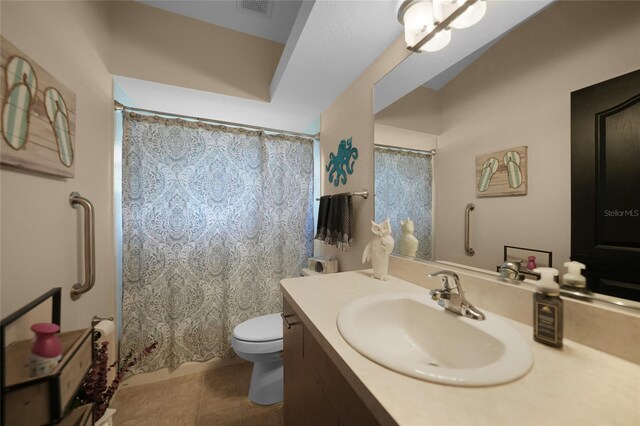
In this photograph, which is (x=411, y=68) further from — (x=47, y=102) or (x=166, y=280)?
(x=166, y=280)

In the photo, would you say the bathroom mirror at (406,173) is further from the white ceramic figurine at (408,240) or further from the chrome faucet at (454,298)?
the chrome faucet at (454,298)

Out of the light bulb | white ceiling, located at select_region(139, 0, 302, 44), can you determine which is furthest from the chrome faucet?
white ceiling, located at select_region(139, 0, 302, 44)

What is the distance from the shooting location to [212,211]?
1.78 m

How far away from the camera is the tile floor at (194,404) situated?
1354 mm

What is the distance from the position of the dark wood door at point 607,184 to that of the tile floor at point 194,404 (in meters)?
1.65

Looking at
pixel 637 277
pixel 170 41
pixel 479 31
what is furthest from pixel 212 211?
pixel 637 277

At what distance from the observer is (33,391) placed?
1.83ft

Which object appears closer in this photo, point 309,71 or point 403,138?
point 403,138

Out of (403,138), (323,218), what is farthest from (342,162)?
(403,138)

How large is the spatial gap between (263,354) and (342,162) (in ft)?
4.49

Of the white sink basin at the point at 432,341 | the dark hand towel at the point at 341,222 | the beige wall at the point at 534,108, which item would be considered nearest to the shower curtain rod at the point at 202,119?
the dark hand towel at the point at 341,222

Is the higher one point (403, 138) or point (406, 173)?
point (403, 138)

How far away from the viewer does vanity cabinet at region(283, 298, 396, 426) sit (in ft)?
1.56

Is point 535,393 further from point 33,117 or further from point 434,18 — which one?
point 33,117
